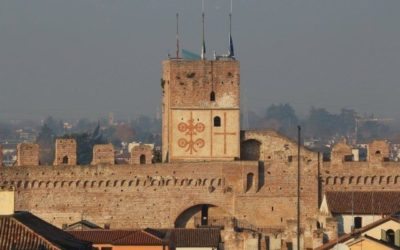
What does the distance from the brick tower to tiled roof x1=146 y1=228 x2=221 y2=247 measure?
435 inches

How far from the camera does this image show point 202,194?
3061 inches

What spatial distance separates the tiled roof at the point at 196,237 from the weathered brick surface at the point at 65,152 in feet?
Answer: 36.8

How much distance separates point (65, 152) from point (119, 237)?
1850 cm

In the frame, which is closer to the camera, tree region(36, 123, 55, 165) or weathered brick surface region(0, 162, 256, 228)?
weathered brick surface region(0, 162, 256, 228)

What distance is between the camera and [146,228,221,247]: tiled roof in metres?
65.1

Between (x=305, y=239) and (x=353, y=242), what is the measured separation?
11122mm

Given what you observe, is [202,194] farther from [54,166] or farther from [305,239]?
[305,239]

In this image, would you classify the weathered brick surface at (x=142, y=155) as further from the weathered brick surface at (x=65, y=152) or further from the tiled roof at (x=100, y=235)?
the tiled roof at (x=100, y=235)

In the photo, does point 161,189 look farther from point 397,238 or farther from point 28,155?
point 397,238

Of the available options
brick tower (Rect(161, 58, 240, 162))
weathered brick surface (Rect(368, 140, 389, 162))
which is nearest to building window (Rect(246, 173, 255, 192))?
brick tower (Rect(161, 58, 240, 162))

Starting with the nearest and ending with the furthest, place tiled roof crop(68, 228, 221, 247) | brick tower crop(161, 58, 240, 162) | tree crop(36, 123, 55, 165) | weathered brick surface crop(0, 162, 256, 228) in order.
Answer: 1. tiled roof crop(68, 228, 221, 247)
2. weathered brick surface crop(0, 162, 256, 228)
3. brick tower crop(161, 58, 240, 162)
4. tree crop(36, 123, 55, 165)

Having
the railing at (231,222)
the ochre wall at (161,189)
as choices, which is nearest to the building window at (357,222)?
the railing at (231,222)

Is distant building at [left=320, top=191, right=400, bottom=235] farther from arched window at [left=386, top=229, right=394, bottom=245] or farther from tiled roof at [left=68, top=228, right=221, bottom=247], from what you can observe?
arched window at [left=386, top=229, right=394, bottom=245]

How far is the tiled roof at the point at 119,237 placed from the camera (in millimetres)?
58188
